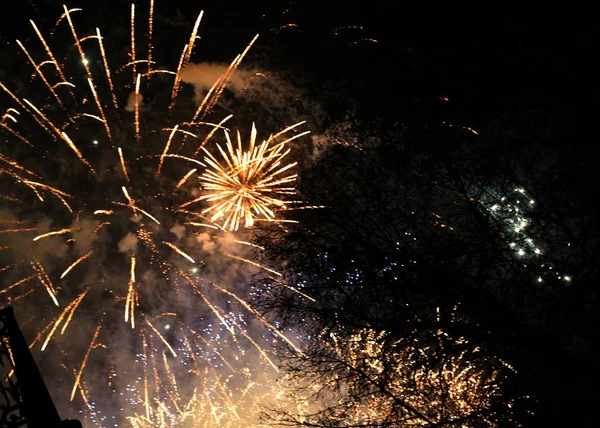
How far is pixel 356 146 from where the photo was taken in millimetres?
9328

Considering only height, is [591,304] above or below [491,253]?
below

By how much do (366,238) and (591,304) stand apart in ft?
13.6

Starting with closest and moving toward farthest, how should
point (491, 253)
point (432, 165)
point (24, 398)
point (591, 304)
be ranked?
point (24, 398)
point (591, 304)
point (491, 253)
point (432, 165)

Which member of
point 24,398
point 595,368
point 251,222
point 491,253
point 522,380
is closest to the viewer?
point 24,398

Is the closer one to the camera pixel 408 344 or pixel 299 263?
pixel 408 344

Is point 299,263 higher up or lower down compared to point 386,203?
lower down

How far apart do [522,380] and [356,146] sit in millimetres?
5391

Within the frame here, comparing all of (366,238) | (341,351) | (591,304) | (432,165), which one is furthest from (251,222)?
(591,304)

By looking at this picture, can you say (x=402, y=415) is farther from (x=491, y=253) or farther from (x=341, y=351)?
(x=491, y=253)

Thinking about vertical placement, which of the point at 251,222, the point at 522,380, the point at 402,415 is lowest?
the point at 402,415

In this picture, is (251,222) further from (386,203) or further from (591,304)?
(591,304)

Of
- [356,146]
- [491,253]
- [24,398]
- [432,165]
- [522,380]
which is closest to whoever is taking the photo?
[24,398]

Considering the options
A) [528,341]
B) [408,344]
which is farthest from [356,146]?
[528,341]

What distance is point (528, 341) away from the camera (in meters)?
6.93
